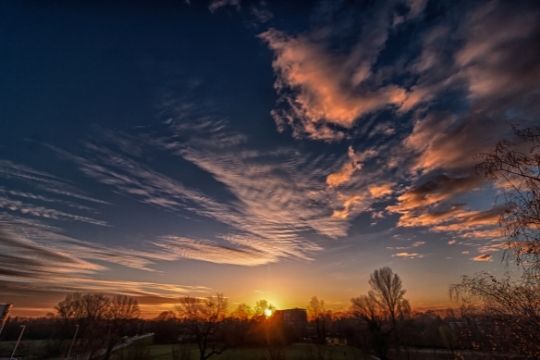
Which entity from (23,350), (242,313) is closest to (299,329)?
(242,313)

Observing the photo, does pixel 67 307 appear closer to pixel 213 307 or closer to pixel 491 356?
pixel 213 307

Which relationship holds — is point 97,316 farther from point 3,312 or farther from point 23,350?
point 3,312

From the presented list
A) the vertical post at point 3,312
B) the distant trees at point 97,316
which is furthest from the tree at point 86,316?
the vertical post at point 3,312

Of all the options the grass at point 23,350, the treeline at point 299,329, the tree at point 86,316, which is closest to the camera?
the treeline at point 299,329

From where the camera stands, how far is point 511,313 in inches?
363

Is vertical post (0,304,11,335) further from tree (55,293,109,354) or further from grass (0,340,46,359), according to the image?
grass (0,340,46,359)

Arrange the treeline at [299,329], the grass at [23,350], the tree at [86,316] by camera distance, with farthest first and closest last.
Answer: the grass at [23,350] → the tree at [86,316] → the treeline at [299,329]

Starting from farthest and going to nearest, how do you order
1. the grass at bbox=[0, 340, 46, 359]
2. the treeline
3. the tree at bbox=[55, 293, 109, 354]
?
the grass at bbox=[0, 340, 46, 359]
the tree at bbox=[55, 293, 109, 354]
the treeline

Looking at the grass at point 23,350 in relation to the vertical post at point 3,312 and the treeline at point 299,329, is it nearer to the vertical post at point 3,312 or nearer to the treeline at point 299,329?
the treeline at point 299,329

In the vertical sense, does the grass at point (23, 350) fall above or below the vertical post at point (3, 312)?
below

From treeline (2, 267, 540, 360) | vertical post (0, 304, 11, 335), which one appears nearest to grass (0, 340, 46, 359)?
treeline (2, 267, 540, 360)

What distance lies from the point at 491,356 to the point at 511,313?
5014mm

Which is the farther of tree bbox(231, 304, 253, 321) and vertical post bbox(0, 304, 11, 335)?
tree bbox(231, 304, 253, 321)

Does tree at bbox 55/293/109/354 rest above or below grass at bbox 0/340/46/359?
above
